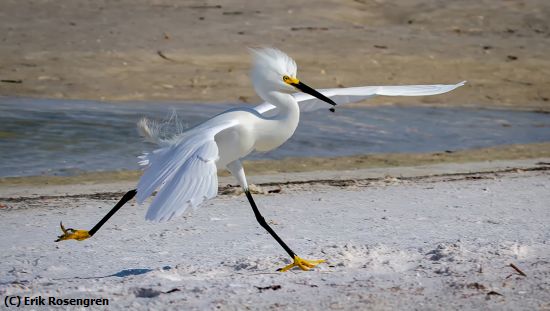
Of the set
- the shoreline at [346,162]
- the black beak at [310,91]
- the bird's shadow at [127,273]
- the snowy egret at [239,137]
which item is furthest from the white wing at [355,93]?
the shoreline at [346,162]

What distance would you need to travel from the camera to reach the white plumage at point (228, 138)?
4434mm

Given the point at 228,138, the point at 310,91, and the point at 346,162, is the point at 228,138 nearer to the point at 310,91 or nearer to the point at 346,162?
the point at 310,91

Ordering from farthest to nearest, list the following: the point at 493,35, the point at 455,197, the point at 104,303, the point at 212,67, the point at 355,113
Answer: the point at 493,35
the point at 212,67
the point at 355,113
the point at 455,197
the point at 104,303

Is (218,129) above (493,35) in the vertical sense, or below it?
above

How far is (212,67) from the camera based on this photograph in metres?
12.8

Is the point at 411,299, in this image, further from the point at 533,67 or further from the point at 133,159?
the point at 533,67

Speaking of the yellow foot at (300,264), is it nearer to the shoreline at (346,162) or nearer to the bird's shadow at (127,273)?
the bird's shadow at (127,273)

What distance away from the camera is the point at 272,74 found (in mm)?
5484

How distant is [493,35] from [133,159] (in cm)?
768

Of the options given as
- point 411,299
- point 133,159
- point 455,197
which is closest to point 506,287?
point 411,299
